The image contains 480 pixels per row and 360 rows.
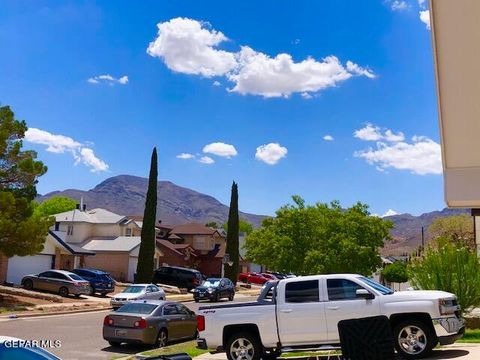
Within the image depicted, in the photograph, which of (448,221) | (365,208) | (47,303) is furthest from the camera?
(448,221)

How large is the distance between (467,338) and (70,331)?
44.5 feet

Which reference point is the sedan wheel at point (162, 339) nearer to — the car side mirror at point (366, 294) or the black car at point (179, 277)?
the car side mirror at point (366, 294)

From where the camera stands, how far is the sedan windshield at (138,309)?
684 inches

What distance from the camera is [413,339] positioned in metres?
11.8

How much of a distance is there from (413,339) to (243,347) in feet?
11.8

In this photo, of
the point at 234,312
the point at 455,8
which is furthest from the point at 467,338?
the point at 455,8

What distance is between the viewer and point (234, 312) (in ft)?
41.6

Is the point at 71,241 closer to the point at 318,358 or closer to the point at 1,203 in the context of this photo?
the point at 1,203

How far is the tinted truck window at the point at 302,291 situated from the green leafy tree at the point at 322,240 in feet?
71.4

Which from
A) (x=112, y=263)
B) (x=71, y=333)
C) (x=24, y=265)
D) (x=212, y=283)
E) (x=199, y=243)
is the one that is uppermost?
(x=199, y=243)

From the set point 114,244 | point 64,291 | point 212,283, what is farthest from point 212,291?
point 114,244

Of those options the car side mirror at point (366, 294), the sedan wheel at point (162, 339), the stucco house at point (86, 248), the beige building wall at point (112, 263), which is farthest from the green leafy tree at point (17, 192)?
the beige building wall at point (112, 263)

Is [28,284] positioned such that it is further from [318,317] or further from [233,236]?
[318,317]

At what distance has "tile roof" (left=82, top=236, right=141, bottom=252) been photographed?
185 ft
